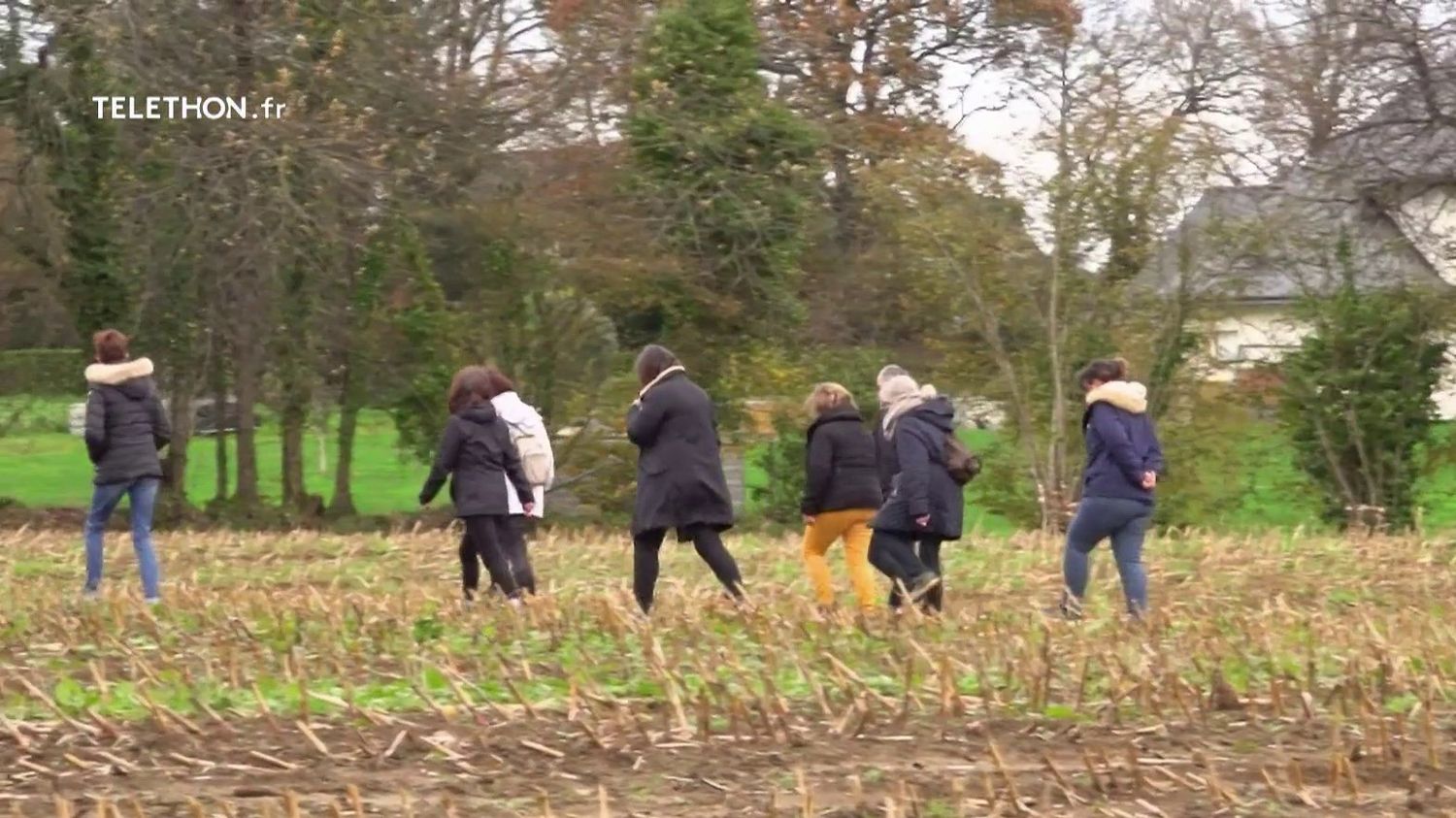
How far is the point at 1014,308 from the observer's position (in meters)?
22.9

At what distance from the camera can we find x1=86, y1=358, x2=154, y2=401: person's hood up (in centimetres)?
1133

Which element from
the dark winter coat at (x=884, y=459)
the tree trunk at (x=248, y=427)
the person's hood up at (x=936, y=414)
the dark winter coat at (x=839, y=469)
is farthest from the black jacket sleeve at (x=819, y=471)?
the tree trunk at (x=248, y=427)

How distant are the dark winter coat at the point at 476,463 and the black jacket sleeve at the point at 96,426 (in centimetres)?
183

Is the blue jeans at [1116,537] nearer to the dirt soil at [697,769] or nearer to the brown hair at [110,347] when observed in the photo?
the dirt soil at [697,769]

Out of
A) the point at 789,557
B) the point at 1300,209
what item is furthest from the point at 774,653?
the point at 1300,209

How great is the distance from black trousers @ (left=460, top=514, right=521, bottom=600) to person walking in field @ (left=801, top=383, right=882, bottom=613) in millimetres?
1612

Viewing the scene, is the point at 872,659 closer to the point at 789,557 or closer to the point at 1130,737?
the point at 1130,737

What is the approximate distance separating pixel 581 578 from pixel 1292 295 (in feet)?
40.3

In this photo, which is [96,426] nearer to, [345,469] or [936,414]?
[936,414]

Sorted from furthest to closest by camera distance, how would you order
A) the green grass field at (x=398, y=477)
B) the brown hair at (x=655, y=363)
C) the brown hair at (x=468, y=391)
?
the green grass field at (x=398, y=477)
the brown hair at (x=468, y=391)
the brown hair at (x=655, y=363)

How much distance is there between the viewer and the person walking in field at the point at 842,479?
35.4 feet

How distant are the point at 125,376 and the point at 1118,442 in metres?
5.35

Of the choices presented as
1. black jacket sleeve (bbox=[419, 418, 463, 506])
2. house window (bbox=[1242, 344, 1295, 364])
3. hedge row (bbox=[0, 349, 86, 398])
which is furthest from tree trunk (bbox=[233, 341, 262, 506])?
black jacket sleeve (bbox=[419, 418, 463, 506])

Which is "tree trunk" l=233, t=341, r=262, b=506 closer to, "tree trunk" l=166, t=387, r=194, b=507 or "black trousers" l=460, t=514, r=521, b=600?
"tree trunk" l=166, t=387, r=194, b=507
